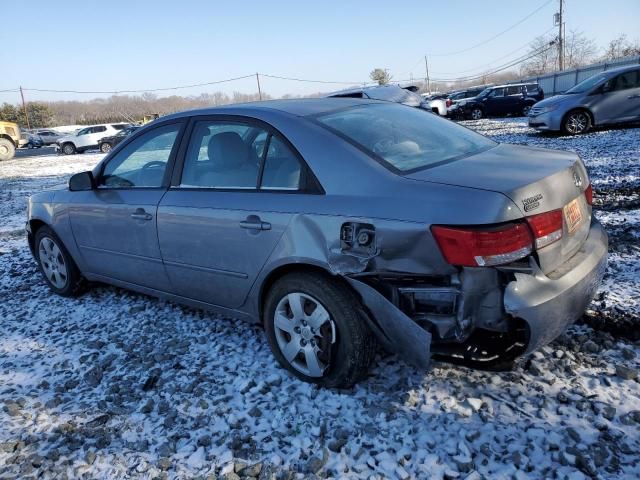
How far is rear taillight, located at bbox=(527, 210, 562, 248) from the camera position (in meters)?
2.20

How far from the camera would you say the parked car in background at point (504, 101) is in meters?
22.8

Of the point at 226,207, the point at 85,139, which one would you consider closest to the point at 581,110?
the point at 226,207

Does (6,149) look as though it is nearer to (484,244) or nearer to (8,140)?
(8,140)

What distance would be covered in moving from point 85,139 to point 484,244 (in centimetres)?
3071

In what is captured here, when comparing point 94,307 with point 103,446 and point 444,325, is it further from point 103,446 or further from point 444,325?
point 444,325

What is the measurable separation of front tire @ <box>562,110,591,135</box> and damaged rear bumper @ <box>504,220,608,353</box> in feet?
36.7

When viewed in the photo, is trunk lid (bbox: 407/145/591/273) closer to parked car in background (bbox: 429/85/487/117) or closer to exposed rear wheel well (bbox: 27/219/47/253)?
exposed rear wheel well (bbox: 27/219/47/253)

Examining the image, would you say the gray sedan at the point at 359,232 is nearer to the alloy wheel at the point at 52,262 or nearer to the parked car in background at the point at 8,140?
the alloy wheel at the point at 52,262

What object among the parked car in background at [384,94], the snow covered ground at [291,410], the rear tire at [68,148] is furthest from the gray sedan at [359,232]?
the rear tire at [68,148]

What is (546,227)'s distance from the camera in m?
2.25

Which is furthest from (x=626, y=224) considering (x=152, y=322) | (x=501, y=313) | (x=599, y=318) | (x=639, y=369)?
(x=152, y=322)

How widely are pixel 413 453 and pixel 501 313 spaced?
756 mm

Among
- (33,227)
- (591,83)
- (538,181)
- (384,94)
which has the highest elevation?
(384,94)

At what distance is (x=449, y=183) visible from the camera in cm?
227
